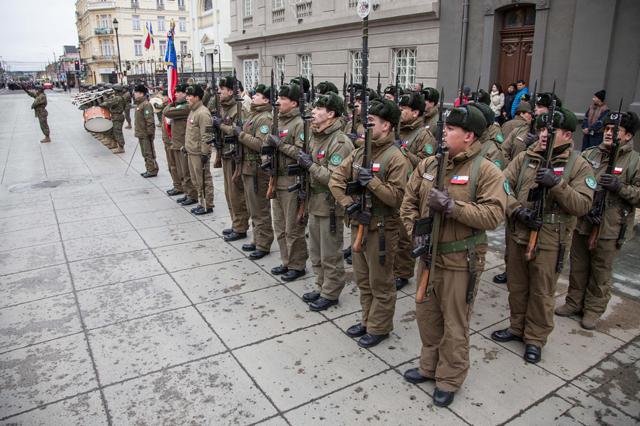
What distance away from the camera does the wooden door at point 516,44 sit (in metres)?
11.2

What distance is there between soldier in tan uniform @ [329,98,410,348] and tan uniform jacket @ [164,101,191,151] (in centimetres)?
532

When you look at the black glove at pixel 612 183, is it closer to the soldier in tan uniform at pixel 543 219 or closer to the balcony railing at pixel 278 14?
the soldier in tan uniform at pixel 543 219

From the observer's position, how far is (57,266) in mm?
5977

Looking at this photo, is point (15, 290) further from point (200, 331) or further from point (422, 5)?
point (422, 5)

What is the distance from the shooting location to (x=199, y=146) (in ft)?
25.7

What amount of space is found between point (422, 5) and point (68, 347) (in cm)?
1239

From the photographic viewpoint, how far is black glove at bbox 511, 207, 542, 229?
12.1ft

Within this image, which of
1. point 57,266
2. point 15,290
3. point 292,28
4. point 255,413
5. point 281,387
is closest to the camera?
point 255,413

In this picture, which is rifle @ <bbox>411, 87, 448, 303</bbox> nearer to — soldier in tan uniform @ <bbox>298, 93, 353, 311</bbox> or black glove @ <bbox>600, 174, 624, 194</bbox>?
soldier in tan uniform @ <bbox>298, 93, 353, 311</bbox>

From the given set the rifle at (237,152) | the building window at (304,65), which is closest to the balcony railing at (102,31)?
the building window at (304,65)

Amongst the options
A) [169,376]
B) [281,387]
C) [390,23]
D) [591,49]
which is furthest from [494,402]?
[390,23]

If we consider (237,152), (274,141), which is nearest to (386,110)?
(274,141)

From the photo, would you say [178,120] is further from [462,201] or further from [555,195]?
[555,195]

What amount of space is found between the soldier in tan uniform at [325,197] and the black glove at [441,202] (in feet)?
4.90
